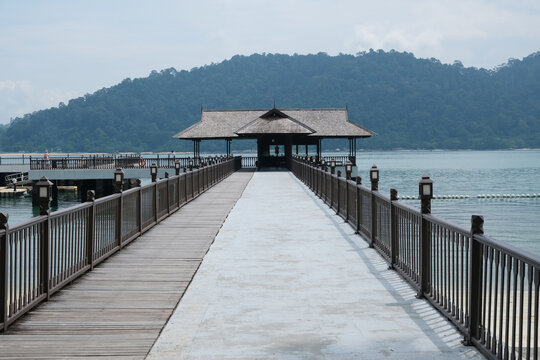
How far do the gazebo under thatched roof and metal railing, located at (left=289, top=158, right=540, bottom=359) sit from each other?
3723 centimetres

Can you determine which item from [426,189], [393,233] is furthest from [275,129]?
[426,189]

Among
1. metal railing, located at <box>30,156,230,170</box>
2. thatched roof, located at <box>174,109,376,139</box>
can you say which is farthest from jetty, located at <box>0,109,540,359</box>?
thatched roof, located at <box>174,109,376,139</box>

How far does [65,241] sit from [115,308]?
167 centimetres

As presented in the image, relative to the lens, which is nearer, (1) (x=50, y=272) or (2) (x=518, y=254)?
(2) (x=518, y=254)

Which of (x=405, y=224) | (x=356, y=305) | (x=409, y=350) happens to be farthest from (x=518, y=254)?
(x=405, y=224)

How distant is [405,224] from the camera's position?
31.4ft

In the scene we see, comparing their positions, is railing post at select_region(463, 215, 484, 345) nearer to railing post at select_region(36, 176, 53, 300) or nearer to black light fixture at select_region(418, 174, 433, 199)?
black light fixture at select_region(418, 174, 433, 199)

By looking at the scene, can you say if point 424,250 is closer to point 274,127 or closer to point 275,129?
point 275,129

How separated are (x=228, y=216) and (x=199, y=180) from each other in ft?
28.0

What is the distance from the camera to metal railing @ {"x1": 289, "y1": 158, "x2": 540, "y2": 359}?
5427 mm

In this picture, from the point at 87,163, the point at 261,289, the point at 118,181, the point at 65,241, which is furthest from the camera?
the point at 87,163

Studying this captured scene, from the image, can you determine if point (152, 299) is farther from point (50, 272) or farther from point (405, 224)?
point (405, 224)

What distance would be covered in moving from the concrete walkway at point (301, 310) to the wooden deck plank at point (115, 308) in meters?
0.24

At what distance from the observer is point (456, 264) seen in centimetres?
838
